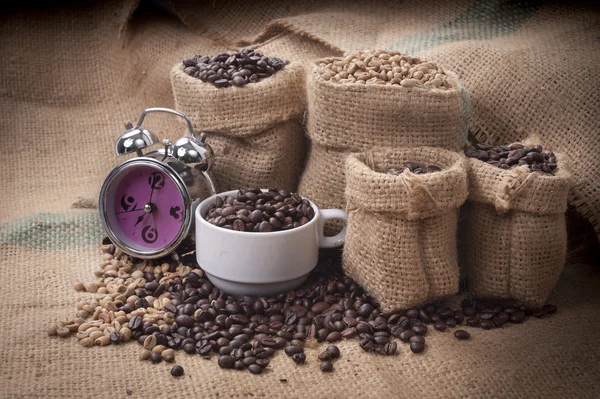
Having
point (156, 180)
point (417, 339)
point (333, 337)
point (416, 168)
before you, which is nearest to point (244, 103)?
point (156, 180)

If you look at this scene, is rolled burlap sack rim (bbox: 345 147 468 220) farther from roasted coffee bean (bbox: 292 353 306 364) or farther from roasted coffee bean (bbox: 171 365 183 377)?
roasted coffee bean (bbox: 171 365 183 377)

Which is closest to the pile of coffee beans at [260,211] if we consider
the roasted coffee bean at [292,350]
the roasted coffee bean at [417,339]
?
the roasted coffee bean at [292,350]

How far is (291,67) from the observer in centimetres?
238

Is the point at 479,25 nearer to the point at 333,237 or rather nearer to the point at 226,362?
the point at 333,237

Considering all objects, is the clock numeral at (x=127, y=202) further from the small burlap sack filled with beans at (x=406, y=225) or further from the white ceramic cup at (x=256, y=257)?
the small burlap sack filled with beans at (x=406, y=225)

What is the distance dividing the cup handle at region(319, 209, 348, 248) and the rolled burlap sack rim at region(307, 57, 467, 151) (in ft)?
0.63

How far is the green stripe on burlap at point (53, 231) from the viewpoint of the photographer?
245 centimetres

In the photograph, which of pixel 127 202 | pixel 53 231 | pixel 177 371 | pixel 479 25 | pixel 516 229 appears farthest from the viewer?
pixel 479 25

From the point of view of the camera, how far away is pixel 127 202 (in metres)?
2.32

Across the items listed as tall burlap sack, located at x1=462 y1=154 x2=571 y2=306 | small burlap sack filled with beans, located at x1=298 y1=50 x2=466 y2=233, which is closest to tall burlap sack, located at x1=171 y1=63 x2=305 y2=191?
small burlap sack filled with beans, located at x1=298 y1=50 x2=466 y2=233

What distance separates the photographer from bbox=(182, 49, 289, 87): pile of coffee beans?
229 centimetres

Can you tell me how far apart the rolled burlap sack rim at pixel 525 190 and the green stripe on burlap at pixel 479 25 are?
0.93 m

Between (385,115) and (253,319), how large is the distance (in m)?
0.67

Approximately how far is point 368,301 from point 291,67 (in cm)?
80
